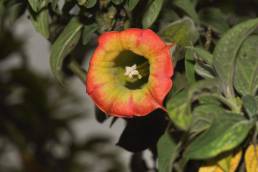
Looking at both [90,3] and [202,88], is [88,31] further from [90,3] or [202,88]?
[202,88]

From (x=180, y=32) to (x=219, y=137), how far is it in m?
0.19

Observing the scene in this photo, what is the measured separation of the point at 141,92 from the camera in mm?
615

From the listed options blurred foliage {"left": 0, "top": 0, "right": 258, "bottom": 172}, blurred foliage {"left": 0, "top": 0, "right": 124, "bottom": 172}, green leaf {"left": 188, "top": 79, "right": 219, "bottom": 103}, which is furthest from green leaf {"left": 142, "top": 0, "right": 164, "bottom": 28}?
blurred foliage {"left": 0, "top": 0, "right": 124, "bottom": 172}

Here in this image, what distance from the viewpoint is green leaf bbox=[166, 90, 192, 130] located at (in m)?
0.51

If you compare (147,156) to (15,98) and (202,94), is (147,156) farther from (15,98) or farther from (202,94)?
(15,98)

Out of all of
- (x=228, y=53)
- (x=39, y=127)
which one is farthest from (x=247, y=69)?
(x=39, y=127)

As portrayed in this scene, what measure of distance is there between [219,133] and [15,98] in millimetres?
1277

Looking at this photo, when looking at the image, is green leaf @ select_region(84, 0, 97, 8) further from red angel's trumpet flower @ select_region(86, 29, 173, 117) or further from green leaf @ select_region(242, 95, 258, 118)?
green leaf @ select_region(242, 95, 258, 118)

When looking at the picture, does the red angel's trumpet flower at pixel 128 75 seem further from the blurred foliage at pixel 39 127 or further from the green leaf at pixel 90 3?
the blurred foliage at pixel 39 127

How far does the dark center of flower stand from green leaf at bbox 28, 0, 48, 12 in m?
0.10

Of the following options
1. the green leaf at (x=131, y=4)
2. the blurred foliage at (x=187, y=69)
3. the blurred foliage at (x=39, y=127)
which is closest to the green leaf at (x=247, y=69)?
the blurred foliage at (x=187, y=69)

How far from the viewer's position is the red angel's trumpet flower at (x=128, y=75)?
1.93 ft

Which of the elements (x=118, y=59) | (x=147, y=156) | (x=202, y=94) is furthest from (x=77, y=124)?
(x=202, y=94)

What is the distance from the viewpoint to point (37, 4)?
26.3 inches
